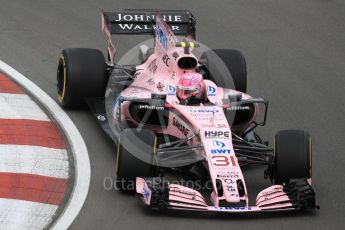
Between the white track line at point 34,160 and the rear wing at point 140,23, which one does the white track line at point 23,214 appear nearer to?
the white track line at point 34,160

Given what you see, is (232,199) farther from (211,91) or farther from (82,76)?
(82,76)

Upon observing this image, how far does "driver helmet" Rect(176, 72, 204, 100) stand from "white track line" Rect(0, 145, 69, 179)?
5.50ft

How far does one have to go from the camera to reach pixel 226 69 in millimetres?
14961

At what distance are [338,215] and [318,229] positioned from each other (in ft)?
1.73

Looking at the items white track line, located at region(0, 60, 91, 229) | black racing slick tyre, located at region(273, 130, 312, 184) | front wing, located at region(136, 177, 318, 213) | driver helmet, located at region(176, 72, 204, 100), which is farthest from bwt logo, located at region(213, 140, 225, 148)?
white track line, located at region(0, 60, 91, 229)

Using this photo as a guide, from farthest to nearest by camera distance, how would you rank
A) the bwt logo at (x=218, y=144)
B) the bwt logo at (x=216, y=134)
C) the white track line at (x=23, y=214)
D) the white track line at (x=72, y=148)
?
1. the bwt logo at (x=216, y=134)
2. the bwt logo at (x=218, y=144)
3. the white track line at (x=72, y=148)
4. the white track line at (x=23, y=214)

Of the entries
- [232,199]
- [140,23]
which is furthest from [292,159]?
[140,23]

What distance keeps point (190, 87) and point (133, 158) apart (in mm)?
1598

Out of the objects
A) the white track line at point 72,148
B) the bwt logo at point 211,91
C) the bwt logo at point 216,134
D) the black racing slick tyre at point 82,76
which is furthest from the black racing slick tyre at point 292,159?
the black racing slick tyre at point 82,76

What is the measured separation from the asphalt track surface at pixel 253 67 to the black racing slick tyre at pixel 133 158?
0.28 m

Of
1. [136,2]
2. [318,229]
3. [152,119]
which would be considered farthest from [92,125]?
[136,2]

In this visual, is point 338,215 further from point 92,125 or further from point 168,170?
point 92,125

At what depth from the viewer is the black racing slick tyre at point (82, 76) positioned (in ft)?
48.8

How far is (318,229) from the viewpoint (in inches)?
446
